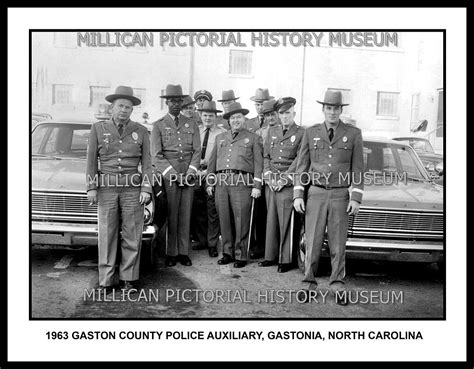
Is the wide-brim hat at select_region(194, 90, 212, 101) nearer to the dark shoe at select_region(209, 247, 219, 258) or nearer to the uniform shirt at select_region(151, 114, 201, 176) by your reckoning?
the uniform shirt at select_region(151, 114, 201, 176)

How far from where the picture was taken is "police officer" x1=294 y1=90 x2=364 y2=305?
4.16 meters

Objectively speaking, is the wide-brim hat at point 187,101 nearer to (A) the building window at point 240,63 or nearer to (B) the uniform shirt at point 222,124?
(A) the building window at point 240,63

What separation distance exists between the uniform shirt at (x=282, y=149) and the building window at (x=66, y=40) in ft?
7.34

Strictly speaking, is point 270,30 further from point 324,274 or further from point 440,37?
point 324,274

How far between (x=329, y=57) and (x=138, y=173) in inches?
92.6

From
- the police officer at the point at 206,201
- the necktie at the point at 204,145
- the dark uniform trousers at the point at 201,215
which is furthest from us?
the dark uniform trousers at the point at 201,215

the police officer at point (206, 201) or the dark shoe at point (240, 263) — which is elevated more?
the police officer at point (206, 201)

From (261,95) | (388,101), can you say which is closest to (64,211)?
(261,95)

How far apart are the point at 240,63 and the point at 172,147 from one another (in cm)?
125

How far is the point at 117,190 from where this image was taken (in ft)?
13.6

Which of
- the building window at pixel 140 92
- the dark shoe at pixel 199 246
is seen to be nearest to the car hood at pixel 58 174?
the building window at pixel 140 92

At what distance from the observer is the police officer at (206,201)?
567 centimetres
